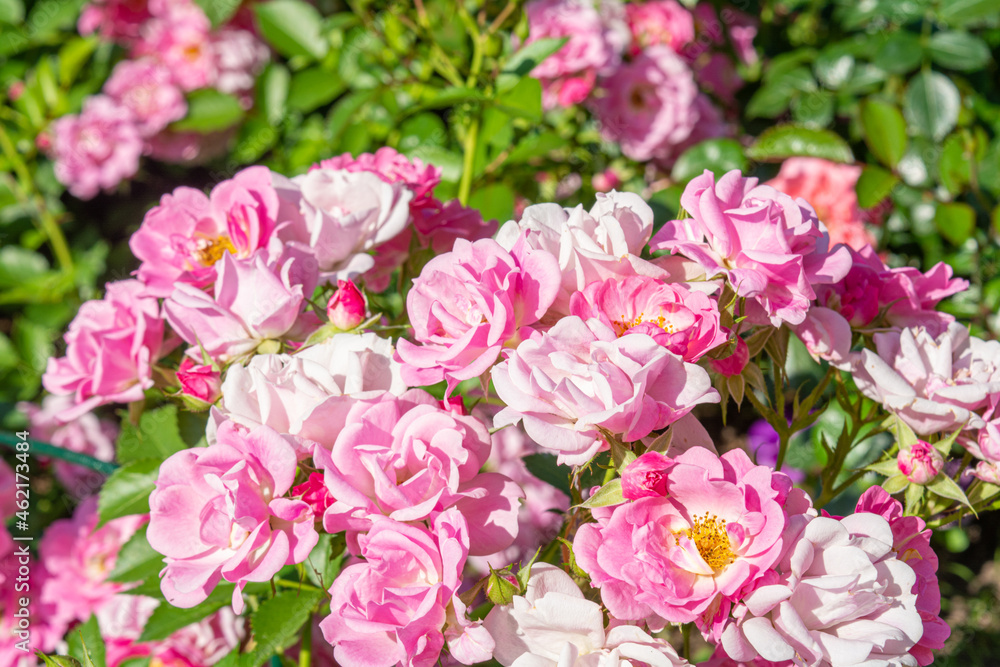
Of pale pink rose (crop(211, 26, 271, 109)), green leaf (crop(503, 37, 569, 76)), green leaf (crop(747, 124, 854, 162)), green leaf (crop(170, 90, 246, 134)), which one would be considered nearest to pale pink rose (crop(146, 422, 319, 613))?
green leaf (crop(503, 37, 569, 76))

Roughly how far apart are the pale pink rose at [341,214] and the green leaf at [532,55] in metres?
0.50

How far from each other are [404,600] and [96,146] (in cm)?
211

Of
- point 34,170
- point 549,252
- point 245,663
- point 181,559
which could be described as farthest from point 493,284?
point 34,170

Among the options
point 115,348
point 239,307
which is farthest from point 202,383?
point 115,348

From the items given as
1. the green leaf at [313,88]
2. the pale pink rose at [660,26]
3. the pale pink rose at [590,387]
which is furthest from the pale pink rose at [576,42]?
the pale pink rose at [590,387]

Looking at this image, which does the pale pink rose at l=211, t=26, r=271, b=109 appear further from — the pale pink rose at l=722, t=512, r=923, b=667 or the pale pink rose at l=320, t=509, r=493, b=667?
the pale pink rose at l=722, t=512, r=923, b=667

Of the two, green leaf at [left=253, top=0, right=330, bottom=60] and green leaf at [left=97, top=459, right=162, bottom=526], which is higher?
green leaf at [left=253, top=0, right=330, bottom=60]

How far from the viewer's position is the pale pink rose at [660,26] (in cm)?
188

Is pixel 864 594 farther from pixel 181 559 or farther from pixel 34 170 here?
pixel 34 170

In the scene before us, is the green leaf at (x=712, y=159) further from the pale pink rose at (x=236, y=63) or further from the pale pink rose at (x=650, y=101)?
the pale pink rose at (x=236, y=63)

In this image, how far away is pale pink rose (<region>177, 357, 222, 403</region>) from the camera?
29.5 inches

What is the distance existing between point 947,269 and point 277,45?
5.75ft

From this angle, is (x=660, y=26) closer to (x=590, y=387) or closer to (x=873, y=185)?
(x=873, y=185)

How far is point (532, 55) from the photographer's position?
1284mm
